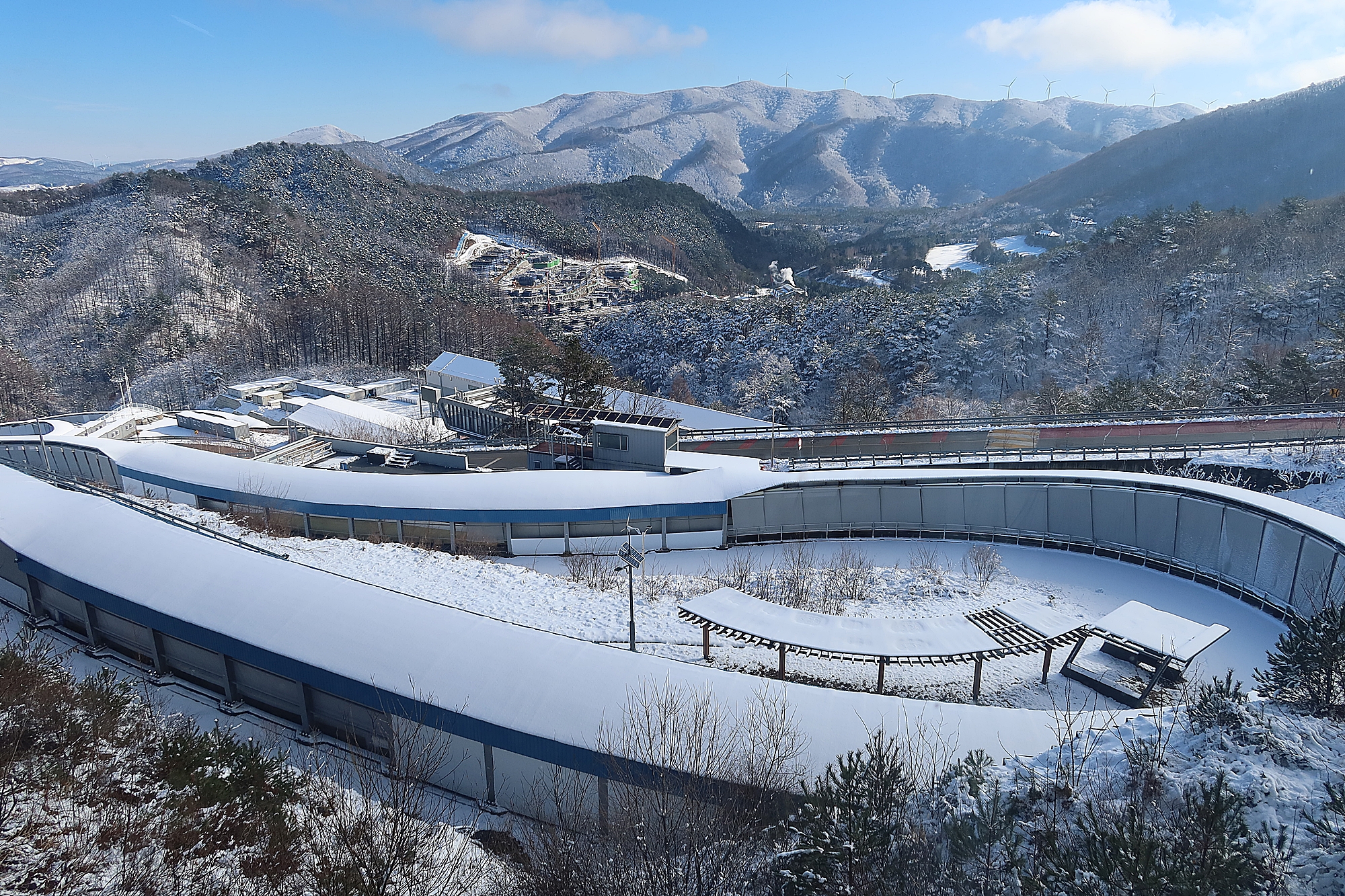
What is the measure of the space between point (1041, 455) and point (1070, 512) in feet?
13.7

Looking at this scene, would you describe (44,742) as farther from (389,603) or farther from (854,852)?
(854,852)

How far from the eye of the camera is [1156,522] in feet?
65.4

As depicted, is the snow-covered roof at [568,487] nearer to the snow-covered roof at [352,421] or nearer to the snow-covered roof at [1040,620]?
the snow-covered roof at [1040,620]

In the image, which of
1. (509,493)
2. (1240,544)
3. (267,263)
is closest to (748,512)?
(509,493)

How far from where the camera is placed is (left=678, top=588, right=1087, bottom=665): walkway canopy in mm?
13117

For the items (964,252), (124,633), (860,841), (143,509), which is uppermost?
(964,252)

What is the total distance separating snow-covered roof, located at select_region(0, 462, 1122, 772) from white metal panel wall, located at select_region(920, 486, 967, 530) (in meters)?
10.7

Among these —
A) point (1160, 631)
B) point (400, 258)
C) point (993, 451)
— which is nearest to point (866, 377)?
point (993, 451)

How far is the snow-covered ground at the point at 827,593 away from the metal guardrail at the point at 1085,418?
27.3 feet

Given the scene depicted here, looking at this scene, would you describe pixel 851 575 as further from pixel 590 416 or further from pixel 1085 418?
pixel 1085 418

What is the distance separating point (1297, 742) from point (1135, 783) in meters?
2.38

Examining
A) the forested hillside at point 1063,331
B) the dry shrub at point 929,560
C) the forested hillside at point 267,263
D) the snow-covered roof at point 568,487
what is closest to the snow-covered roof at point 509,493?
the snow-covered roof at point 568,487

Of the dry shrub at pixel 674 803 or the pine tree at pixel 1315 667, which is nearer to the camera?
the dry shrub at pixel 674 803

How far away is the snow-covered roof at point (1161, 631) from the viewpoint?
13953 millimetres
